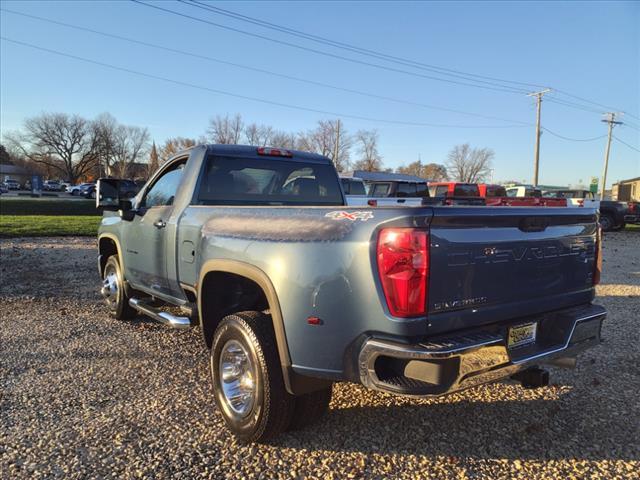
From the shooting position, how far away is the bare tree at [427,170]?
96.8 m

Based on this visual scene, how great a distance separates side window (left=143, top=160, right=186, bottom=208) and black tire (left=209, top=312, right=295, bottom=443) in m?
1.83

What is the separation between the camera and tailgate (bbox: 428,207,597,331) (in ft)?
7.25

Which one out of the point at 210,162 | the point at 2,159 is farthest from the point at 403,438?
the point at 2,159

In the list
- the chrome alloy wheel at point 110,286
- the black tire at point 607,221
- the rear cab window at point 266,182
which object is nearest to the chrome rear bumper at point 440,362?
the rear cab window at point 266,182

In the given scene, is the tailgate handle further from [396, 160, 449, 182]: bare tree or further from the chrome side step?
[396, 160, 449, 182]: bare tree

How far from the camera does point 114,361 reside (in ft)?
13.7

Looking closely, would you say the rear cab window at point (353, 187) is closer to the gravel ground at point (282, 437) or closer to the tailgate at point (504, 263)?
the gravel ground at point (282, 437)

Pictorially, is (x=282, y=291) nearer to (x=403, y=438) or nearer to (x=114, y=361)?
(x=403, y=438)

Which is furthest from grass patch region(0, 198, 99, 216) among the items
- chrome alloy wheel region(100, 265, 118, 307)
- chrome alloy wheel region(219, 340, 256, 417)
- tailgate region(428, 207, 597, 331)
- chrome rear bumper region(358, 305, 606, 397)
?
tailgate region(428, 207, 597, 331)

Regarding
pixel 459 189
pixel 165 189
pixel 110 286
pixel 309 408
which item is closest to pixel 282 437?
pixel 309 408

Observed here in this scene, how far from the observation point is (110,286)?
5633 mm

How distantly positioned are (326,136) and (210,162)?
69358 millimetres

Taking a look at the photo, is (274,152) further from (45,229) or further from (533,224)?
(45,229)

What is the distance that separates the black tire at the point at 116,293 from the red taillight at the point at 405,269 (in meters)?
3.88
